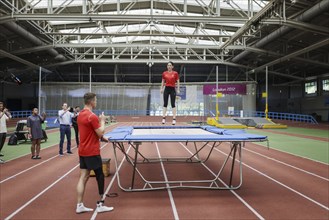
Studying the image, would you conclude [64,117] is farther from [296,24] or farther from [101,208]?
[296,24]

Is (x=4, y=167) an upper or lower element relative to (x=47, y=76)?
lower

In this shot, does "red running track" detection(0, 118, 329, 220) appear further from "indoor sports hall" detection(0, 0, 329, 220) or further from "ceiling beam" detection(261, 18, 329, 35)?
"ceiling beam" detection(261, 18, 329, 35)

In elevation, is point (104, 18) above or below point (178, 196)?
above

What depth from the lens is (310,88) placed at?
1815 inches

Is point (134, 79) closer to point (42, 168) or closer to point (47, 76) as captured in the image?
point (47, 76)

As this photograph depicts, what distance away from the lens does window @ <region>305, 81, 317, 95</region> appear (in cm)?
4484

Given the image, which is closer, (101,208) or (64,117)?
(101,208)

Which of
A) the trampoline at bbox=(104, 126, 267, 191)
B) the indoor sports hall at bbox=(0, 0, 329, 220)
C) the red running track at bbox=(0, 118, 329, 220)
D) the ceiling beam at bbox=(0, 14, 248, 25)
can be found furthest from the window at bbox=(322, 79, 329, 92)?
the trampoline at bbox=(104, 126, 267, 191)

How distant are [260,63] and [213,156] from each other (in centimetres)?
3239

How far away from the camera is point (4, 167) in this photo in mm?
9359

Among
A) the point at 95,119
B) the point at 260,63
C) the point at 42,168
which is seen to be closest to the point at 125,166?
the point at 42,168

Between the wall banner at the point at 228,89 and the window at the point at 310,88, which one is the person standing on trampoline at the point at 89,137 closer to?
the wall banner at the point at 228,89

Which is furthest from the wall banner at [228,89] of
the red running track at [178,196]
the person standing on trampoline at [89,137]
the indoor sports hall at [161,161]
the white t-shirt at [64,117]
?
the person standing on trampoline at [89,137]

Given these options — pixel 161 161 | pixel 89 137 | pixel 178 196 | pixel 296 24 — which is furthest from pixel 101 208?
pixel 296 24
